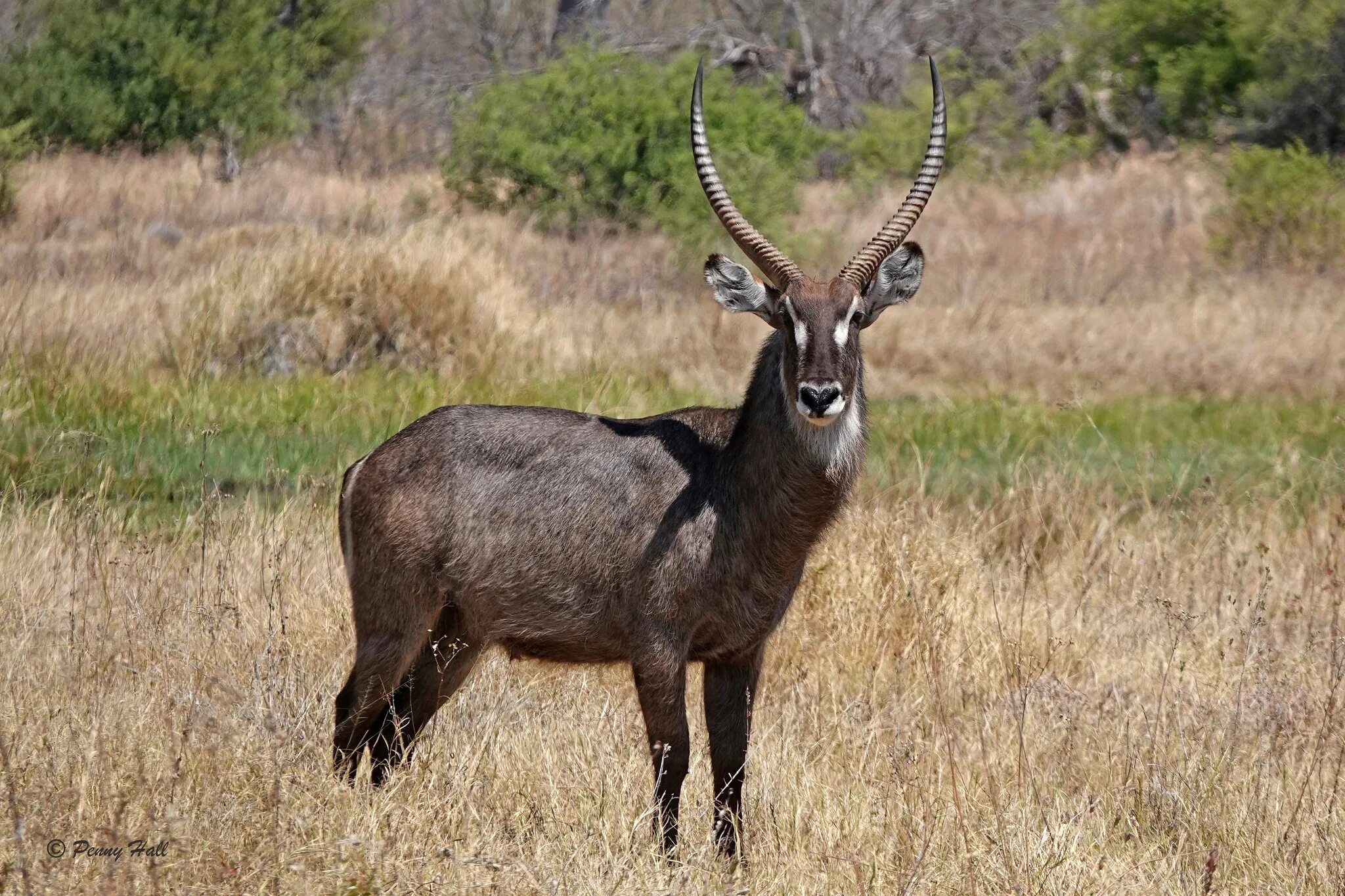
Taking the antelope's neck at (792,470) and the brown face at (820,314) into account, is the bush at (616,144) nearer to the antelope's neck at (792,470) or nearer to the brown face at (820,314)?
the brown face at (820,314)

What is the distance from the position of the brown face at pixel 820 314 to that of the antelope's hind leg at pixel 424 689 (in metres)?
1.37

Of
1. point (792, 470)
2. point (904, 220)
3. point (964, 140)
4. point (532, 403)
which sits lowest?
point (964, 140)

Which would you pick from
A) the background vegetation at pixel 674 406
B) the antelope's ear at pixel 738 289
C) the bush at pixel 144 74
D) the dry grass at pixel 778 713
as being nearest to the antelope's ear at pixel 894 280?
the antelope's ear at pixel 738 289

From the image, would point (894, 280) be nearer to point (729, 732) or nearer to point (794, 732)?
point (729, 732)

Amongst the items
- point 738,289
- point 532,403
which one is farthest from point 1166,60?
point 738,289

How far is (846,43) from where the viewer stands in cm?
3372

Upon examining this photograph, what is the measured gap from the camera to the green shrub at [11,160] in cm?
1923

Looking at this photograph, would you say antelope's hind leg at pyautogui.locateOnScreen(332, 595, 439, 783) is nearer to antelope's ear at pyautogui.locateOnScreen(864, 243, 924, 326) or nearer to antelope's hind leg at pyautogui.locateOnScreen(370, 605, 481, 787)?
antelope's hind leg at pyautogui.locateOnScreen(370, 605, 481, 787)

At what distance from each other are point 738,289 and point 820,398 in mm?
749

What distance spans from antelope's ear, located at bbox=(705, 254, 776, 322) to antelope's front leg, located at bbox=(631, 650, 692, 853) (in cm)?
117

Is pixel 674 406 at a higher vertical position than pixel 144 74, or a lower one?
higher

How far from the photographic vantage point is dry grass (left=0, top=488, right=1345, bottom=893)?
4371mm

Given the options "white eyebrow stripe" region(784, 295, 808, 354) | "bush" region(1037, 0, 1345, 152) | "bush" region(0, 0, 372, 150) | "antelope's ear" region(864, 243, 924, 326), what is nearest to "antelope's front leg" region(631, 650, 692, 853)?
"white eyebrow stripe" region(784, 295, 808, 354)

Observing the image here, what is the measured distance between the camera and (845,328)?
4852mm
